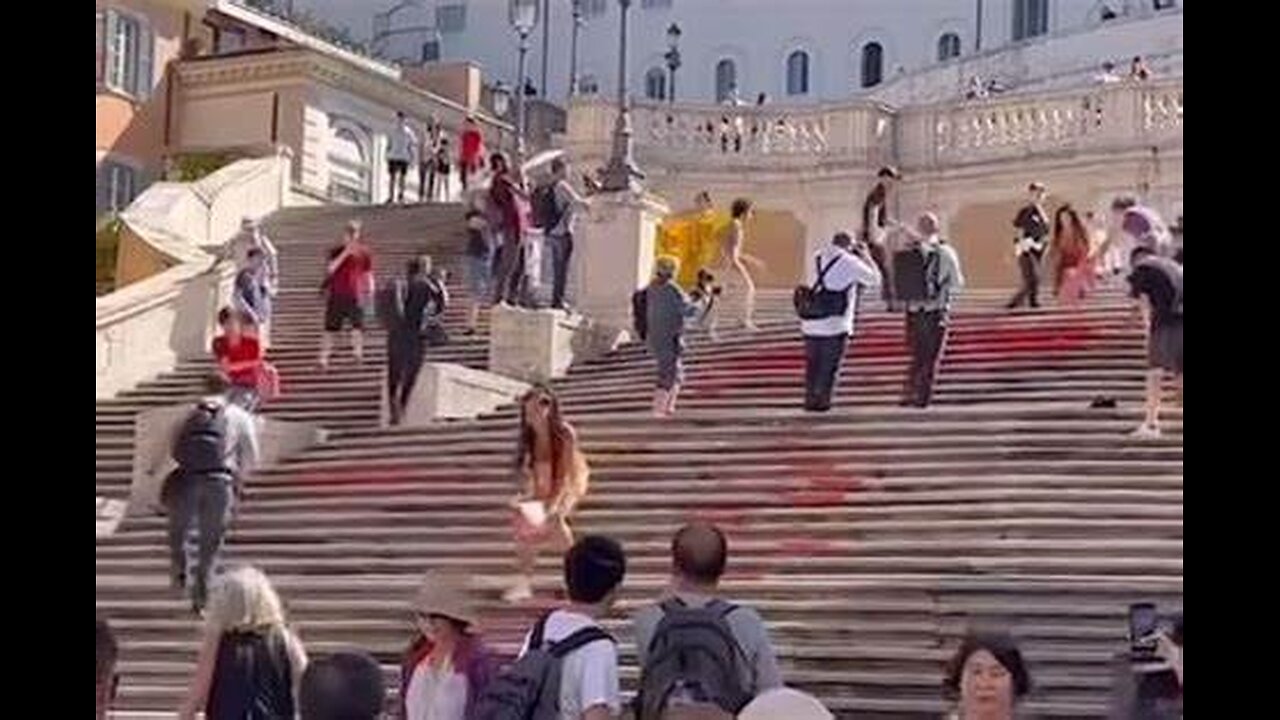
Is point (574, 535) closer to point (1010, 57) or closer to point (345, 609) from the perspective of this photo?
point (345, 609)

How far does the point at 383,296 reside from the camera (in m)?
11.1

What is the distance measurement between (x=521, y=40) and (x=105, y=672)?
9.68 ft

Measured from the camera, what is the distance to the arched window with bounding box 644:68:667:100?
10633 mm

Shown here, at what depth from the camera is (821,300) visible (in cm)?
988

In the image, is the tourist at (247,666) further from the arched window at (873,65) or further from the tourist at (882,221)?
the arched window at (873,65)

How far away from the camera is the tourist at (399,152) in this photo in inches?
450

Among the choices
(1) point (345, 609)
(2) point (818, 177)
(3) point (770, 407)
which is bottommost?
(1) point (345, 609)

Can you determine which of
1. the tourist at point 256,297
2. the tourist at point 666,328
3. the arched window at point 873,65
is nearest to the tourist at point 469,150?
the tourist at point 256,297

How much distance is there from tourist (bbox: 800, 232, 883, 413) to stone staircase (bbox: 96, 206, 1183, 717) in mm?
59

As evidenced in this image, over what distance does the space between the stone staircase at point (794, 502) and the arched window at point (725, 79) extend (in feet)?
3.31

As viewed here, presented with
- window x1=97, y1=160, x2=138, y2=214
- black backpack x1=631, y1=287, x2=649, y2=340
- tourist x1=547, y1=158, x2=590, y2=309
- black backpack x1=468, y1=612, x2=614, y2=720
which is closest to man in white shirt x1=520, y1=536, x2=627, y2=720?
black backpack x1=468, y1=612, x2=614, y2=720

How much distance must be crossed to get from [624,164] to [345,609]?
207 cm
